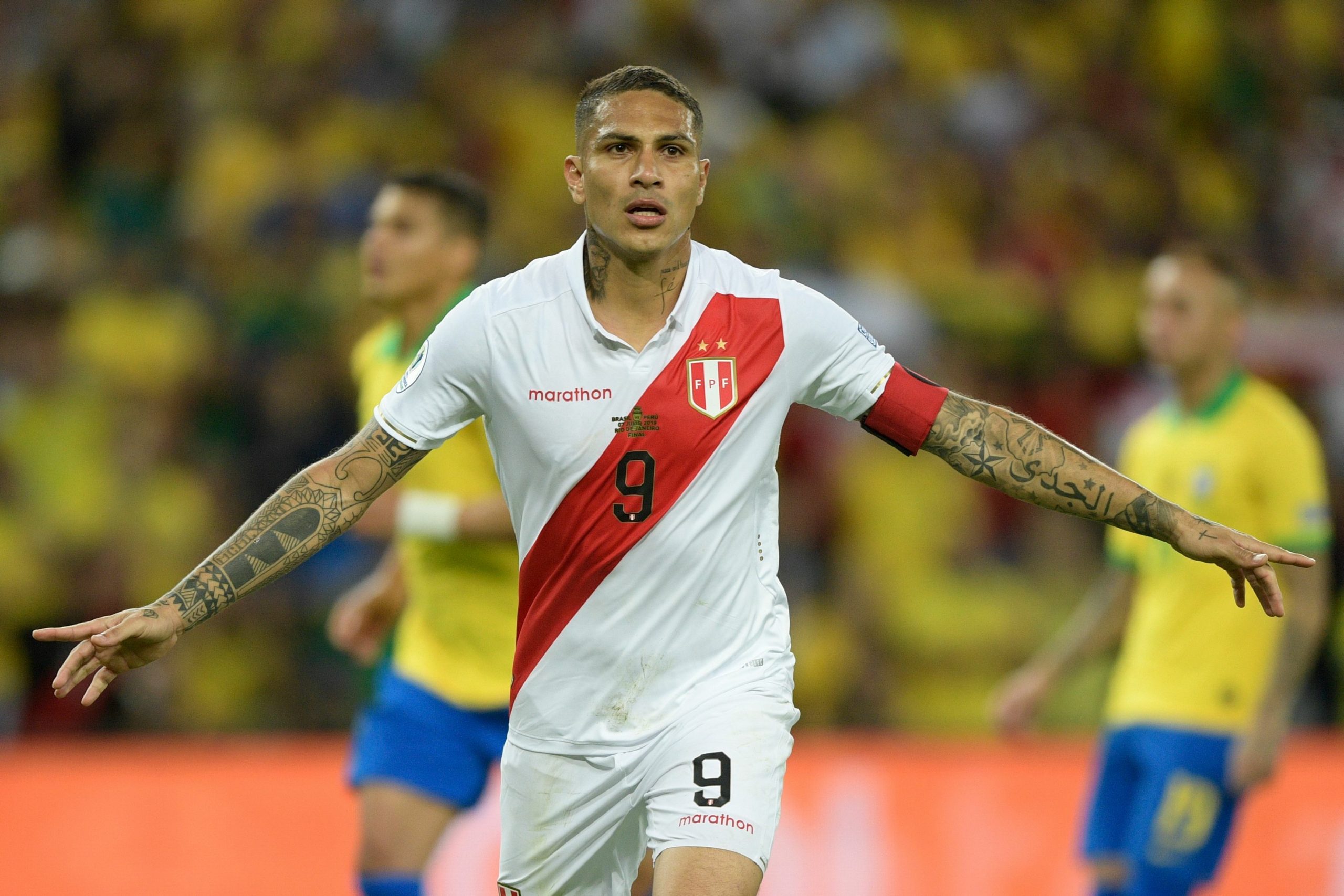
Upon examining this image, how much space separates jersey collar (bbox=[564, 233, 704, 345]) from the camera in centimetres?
399

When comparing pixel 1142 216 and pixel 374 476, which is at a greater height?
pixel 1142 216

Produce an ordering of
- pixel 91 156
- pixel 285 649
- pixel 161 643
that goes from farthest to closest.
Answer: pixel 91 156 < pixel 285 649 < pixel 161 643

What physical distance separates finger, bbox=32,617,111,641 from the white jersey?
2.56 feet

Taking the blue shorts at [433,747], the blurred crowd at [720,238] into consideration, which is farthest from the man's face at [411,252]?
the blurred crowd at [720,238]

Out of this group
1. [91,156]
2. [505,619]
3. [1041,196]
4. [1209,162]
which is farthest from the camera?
[1209,162]

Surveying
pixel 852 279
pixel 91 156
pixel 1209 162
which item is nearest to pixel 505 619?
pixel 852 279

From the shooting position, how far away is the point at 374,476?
3932 millimetres

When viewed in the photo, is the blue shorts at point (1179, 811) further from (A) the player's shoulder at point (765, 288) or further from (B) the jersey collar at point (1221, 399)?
(A) the player's shoulder at point (765, 288)

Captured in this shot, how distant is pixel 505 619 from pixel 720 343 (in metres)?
2.05

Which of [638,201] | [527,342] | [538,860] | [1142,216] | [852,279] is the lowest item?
[538,860]

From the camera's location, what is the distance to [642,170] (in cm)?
392

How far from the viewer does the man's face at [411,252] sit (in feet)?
20.2

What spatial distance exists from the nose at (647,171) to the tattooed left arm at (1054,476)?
33.7 inches

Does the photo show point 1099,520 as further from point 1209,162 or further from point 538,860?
point 1209,162
